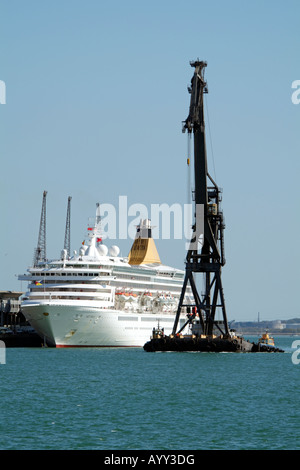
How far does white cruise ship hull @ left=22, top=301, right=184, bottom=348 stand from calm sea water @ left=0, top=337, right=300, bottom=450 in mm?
14197

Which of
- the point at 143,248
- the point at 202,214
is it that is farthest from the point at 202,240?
the point at 143,248

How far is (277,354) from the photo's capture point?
98.8 m

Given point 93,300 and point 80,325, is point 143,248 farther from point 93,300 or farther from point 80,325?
point 80,325

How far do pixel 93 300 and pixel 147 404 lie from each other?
47.5 meters

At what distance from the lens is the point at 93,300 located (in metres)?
93.6

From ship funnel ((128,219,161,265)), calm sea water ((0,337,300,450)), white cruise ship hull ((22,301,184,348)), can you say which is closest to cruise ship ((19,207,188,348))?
white cruise ship hull ((22,301,184,348))

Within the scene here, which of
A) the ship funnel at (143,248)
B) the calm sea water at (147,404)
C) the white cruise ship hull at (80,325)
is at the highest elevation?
the ship funnel at (143,248)

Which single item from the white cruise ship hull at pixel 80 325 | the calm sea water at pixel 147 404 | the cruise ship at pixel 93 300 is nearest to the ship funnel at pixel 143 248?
the cruise ship at pixel 93 300

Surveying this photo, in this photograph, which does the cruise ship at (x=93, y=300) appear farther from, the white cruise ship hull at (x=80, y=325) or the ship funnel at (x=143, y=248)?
the ship funnel at (x=143, y=248)

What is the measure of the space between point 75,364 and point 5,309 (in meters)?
52.3

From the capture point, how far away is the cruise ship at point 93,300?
9138 cm

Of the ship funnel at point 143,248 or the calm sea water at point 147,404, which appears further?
the ship funnel at point 143,248

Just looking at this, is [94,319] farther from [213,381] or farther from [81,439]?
[81,439]
